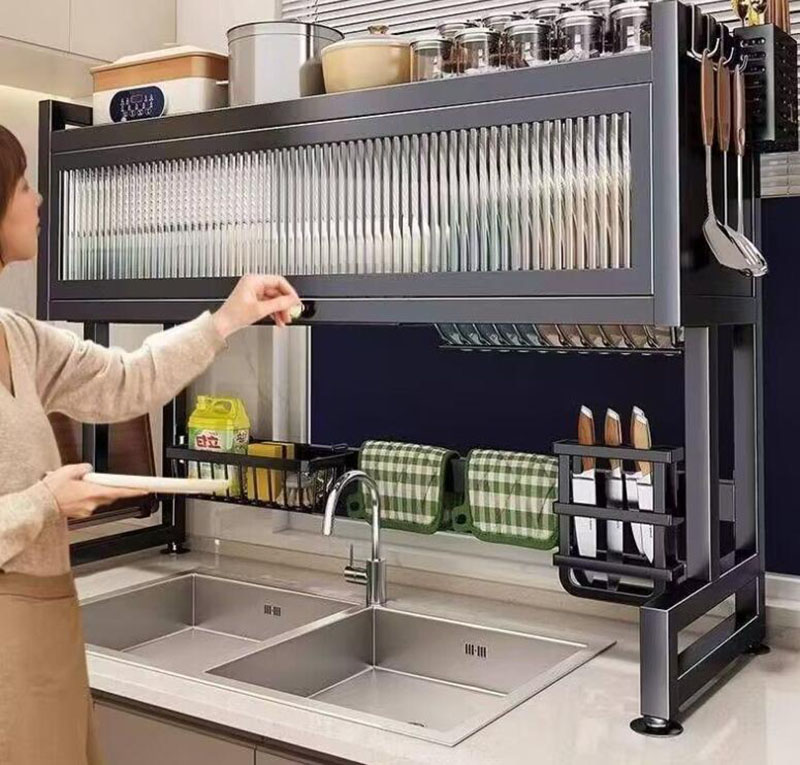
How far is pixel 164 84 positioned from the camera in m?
2.04

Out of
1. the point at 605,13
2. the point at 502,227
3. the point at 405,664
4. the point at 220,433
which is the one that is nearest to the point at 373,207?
the point at 502,227

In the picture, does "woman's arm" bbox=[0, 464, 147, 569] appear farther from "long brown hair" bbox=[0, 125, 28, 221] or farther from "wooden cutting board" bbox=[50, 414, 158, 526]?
"wooden cutting board" bbox=[50, 414, 158, 526]

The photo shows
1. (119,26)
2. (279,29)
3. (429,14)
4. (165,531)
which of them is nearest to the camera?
(279,29)

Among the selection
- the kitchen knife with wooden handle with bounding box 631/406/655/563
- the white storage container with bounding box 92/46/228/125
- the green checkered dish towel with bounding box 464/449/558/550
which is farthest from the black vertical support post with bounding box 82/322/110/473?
the kitchen knife with wooden handle with bounding box 631/406/655/563

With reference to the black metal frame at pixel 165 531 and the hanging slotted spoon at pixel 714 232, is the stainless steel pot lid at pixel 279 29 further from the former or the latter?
the black metal frame at pixel 165 531

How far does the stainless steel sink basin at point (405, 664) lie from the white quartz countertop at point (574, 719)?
0.06 m

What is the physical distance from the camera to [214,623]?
2283mm

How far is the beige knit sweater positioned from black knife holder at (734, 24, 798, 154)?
2.79 feet

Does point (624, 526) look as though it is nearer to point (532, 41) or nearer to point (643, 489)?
point (643, 489)

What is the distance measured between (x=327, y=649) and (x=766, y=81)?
118cm

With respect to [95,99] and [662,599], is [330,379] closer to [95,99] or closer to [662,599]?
[95,99]

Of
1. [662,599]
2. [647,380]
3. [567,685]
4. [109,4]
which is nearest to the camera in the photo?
[662,599]

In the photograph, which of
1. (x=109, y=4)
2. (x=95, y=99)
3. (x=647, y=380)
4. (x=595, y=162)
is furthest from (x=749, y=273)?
(x=109, y=4)

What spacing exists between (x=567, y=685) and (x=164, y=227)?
42.7 inches
